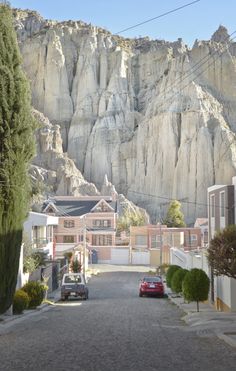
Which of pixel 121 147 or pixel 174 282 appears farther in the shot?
pixel 121 147

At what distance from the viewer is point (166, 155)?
106m

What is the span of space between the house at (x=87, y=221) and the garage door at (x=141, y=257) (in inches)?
141

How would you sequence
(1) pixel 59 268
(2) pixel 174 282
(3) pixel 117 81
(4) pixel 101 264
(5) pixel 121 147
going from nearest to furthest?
(2) pixel 174 282, (1) pixel 59 268, (4) pixel 101 264, (5) pixel 121 147, (3) pixel 117 81

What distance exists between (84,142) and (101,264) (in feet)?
136

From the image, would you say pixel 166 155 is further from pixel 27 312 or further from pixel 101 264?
pixel 27 312

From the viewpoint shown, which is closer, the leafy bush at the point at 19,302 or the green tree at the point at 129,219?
the leafy bush at the point at 19,302

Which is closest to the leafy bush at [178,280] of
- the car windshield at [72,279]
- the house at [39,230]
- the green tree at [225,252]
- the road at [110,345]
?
the car windshield at [72,279]

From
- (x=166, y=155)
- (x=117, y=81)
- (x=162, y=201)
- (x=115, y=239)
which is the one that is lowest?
(x=115, y=239)

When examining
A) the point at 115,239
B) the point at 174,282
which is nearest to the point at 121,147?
the point at 115,239

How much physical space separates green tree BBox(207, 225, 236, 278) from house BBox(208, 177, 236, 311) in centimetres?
618

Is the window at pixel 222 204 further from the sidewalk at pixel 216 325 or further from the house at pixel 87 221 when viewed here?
the house at pixel 87 221

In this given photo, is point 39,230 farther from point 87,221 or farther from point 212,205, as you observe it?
point 87,221

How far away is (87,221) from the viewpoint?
3231 inches

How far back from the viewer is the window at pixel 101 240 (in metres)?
81.6
